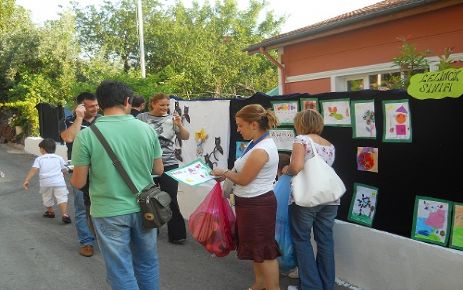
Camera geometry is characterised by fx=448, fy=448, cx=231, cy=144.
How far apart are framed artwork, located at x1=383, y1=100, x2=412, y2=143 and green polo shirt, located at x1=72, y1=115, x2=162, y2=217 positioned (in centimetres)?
205

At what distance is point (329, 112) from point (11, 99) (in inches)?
701

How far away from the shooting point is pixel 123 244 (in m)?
2.97

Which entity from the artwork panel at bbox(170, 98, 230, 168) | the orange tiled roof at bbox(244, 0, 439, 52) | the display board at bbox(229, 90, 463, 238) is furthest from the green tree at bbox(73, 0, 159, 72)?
the display board at bbox(229, 90, 463, 238)

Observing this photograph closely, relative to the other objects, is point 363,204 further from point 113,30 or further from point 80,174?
point 113,30

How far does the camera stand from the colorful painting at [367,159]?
3947mm

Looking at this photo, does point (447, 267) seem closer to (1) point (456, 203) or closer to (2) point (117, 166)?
(1) point (456, 203)

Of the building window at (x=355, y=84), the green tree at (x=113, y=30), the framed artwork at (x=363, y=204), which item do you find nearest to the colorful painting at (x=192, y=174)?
the framed artwork at (x=363, y=204)

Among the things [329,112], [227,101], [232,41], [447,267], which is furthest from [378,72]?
[232,41]

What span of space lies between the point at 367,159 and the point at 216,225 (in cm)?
147

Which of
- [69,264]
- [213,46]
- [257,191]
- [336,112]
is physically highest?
[213,46]

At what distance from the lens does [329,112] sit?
14.2ft

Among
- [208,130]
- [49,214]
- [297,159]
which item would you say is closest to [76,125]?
[297,159]

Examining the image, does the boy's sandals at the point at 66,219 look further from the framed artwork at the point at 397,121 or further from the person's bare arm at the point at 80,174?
the framed artwork at the point at 397,121

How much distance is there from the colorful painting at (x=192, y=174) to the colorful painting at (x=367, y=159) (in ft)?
4.44
